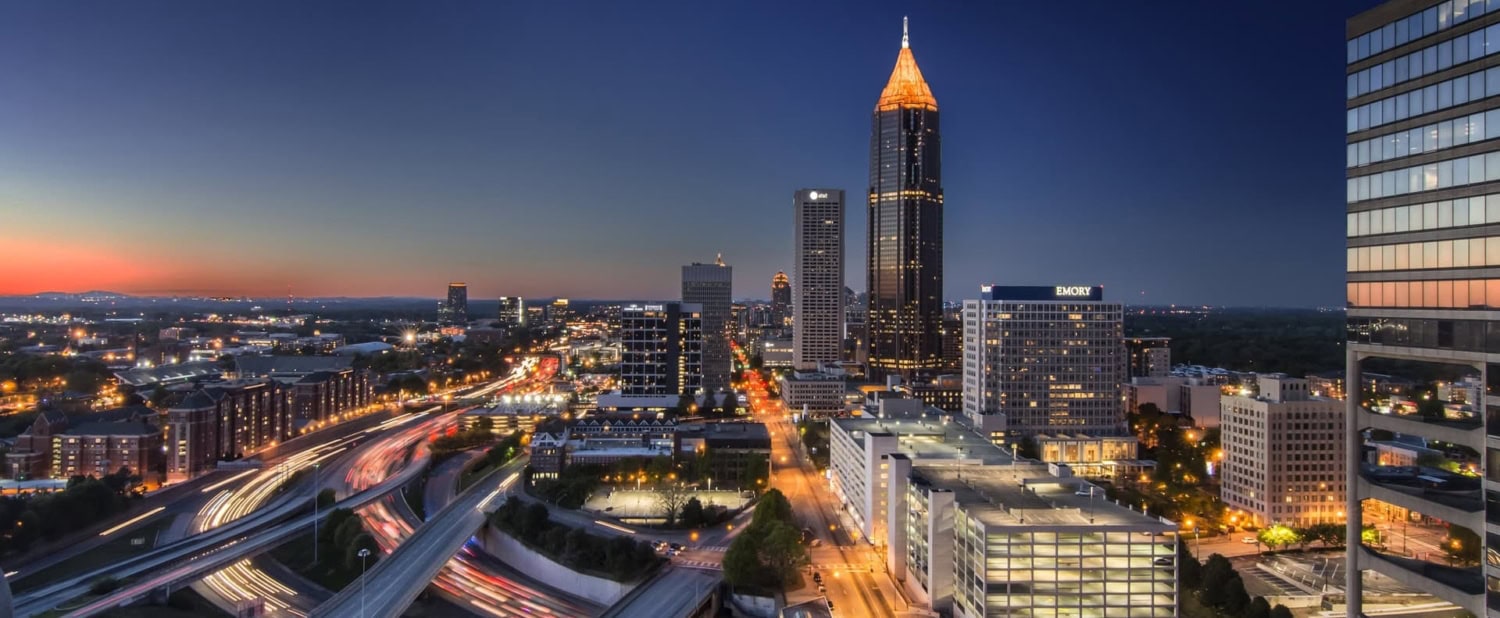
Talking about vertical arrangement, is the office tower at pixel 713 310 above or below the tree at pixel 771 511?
above

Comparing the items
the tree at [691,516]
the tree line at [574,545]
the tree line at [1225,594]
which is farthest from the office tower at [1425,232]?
the tree at [691,516]

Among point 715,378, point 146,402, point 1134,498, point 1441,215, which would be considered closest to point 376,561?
point 1134,498

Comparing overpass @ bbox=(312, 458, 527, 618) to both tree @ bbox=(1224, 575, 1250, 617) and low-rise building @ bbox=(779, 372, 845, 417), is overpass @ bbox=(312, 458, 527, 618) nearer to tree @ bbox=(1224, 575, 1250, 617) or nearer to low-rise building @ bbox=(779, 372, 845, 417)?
tree @ bbox=(1224, 575, 1250, 617)

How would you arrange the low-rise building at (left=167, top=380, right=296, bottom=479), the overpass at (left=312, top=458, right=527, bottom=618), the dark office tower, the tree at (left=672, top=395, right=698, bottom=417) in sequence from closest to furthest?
the overpass at (left=312, top=458, right=527, bottom=618) → the low-rise building at (left=167, top=380, right=296, bottom=479) → the tree at (left=672, top=395, right=698, bottom=417) → the dark office tower

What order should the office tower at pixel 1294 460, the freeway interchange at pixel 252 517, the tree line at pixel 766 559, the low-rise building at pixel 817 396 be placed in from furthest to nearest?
the low-rise building at pixel 817 396 < the office tower at pixel 1294 460 < the tree line at pixel 766 559 < the freeway interchange at pixel 252 517

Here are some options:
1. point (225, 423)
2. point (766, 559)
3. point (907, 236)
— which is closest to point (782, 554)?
point (766, 559)

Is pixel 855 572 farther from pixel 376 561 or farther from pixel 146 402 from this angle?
pixel 146 402

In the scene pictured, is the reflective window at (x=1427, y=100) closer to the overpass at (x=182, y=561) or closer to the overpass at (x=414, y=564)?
the overpass at (x=414, y=564)

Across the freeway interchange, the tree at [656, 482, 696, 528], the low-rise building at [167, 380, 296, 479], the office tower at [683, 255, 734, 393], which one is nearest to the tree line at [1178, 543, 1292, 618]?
the tree at [656, 482, 696, 528]

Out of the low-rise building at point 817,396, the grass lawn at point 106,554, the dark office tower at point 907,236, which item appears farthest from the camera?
the dark office tower at point 907,236
